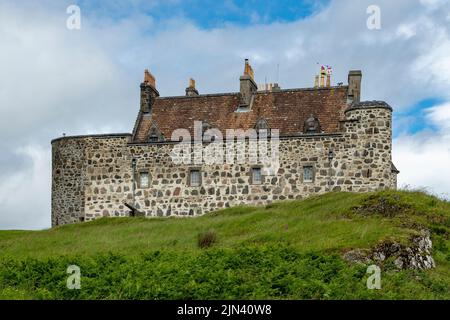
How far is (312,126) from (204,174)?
7.20m

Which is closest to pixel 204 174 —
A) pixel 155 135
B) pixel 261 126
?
pixel 155 135

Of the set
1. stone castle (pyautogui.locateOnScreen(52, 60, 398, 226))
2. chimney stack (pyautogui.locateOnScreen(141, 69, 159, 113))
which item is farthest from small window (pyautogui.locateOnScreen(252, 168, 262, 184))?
chimney stack (pyautogui.locateOnScreen(141, 69, 159, 113))

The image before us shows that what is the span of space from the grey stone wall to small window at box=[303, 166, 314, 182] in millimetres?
214

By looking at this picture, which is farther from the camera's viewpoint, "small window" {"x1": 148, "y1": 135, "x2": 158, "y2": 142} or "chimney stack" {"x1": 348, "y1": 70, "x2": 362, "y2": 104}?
"small window" {"x1": 148, "y1": 135, "x2": 158, "y2": 142}

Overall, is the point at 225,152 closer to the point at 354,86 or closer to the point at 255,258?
the point at 354,86

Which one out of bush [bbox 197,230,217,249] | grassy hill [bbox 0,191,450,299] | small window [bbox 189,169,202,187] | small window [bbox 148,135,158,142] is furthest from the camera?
small window [bbox 148,135,158,142]

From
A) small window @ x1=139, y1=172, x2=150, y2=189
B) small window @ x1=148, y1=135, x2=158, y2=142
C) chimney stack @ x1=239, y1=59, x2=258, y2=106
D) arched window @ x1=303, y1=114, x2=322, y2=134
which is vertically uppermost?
chimney stack @ x1=239, y1=59, x2=258, y2=106

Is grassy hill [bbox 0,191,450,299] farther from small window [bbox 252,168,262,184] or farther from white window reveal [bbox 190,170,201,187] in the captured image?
white window reveal [bbox 190,170,201,187]

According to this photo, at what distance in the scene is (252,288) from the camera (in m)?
16.8

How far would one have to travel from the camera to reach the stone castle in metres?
37.5
